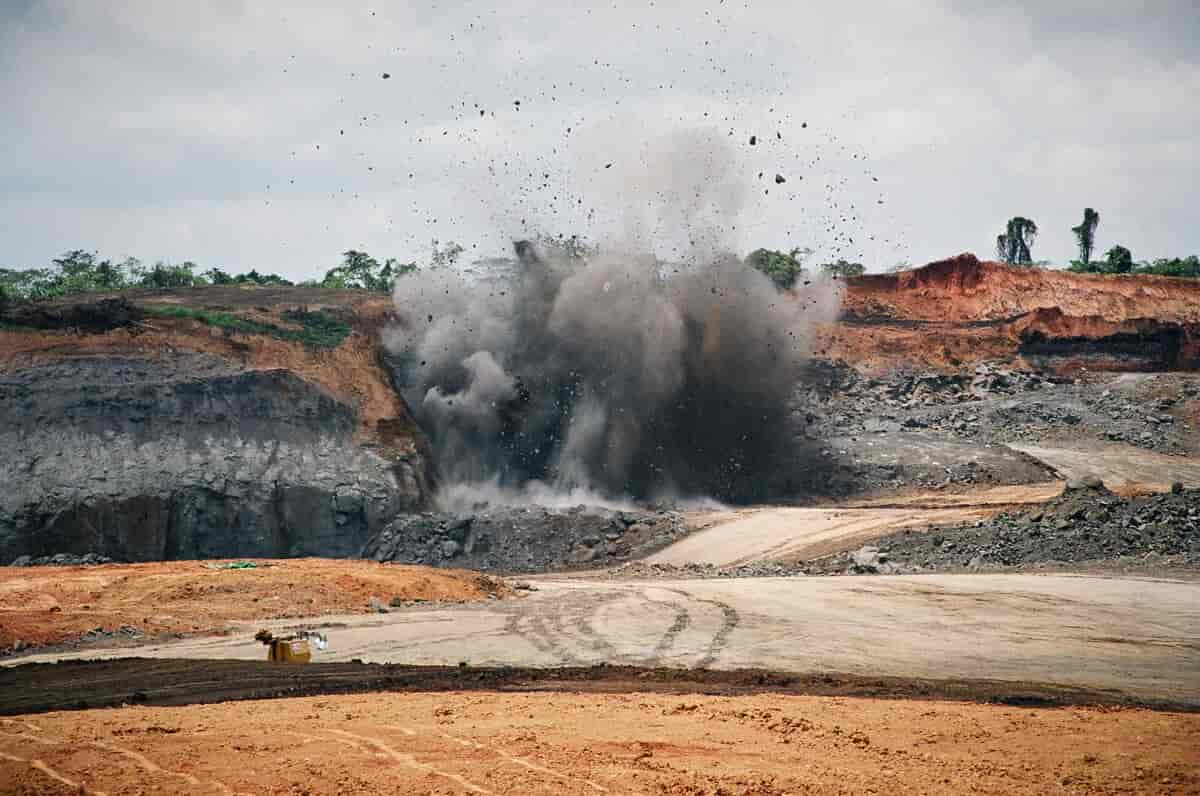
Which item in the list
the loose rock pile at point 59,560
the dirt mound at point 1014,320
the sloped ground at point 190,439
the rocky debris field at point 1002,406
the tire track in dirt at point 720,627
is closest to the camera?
the tire track in dirt at point 720,627

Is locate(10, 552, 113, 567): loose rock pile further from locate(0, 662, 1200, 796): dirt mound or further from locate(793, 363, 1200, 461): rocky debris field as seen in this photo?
locate(793, 363, 1200, 461): rocky debris field

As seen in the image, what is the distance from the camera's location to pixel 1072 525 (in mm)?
31547

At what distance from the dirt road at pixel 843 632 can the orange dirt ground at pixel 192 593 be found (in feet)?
6.59

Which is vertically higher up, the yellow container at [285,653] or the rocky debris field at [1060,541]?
the rocky debris field at [1060,541]

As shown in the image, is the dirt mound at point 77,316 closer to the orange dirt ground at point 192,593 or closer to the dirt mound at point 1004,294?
the orange dirt ground at point 192,593

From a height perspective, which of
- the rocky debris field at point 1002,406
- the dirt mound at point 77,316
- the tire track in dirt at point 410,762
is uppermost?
the dirt mound at point 77,316

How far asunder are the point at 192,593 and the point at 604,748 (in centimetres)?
1805

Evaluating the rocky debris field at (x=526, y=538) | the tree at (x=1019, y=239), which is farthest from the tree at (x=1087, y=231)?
the rocky debris field at (x=526, y=538)

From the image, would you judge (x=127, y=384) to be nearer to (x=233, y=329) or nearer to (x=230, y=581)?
(x=233, y=329)

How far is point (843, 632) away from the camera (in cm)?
2150

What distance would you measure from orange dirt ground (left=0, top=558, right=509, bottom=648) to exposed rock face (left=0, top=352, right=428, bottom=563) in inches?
347

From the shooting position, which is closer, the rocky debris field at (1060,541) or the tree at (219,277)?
the rocky debris field at (1060,541)

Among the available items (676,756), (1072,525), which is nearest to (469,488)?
(1072,525)

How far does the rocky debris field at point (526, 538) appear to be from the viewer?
40.2m
